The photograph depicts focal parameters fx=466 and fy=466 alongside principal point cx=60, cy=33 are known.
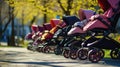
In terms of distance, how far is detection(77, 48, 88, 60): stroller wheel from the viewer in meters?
17.8

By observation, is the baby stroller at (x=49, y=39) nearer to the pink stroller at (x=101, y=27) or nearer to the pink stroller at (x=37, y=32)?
the pink stroller at (x=37, y=32)

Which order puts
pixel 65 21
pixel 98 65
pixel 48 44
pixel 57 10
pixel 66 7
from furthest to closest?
1. pixel 57 10
2. pixel 66 7
3. pixel 48 44
4. pixel 65 21
5. pixel 98 65

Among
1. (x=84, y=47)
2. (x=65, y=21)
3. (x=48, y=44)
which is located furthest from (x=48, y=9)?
(x=84, y=47)

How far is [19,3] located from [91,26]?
18.1 meters

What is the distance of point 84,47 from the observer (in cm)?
1781

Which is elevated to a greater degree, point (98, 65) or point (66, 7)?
point (66, 7)

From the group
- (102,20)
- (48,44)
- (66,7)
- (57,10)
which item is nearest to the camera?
(102,20)

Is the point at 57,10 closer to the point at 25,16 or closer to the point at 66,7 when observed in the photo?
the point at 66,7

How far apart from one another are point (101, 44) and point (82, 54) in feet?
3.39

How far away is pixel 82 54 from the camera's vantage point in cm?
1797

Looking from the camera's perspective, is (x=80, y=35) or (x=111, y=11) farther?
(x=80, y=35)

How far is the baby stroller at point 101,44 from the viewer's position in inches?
667

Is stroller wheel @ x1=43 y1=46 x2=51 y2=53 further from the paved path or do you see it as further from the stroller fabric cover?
the stroller fabric cover

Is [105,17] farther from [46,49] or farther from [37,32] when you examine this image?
[37,32]
